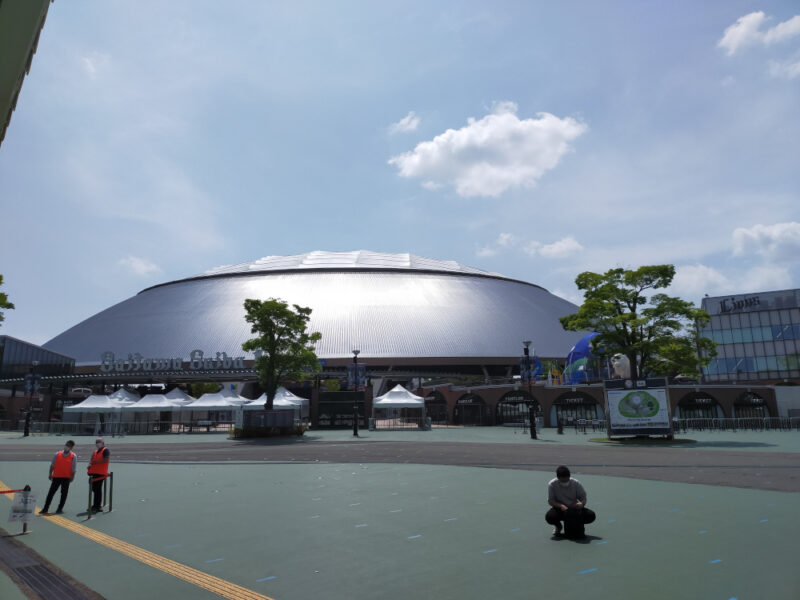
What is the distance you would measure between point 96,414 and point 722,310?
87.3 meters

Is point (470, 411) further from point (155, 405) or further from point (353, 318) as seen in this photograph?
point (155, 405)

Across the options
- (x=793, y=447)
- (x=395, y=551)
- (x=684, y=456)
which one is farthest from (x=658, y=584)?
(x=793, y=447)

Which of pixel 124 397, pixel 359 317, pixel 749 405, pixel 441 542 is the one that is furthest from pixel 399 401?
pixel 441 542

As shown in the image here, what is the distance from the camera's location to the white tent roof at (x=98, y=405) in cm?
4428

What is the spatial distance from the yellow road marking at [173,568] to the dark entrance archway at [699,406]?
54.4m

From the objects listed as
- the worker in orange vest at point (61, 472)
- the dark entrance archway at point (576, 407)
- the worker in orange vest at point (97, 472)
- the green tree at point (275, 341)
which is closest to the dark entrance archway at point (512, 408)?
the dark entrance archway at point (576, 407)

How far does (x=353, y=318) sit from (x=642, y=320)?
150 ft

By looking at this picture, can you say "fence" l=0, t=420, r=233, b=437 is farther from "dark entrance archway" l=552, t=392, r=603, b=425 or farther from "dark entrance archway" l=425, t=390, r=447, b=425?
"dark entrance archway" l=552, t=392, r=603, b=425

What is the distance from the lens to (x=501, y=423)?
54.9 meters

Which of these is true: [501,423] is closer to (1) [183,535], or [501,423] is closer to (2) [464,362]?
(2) [464,362]

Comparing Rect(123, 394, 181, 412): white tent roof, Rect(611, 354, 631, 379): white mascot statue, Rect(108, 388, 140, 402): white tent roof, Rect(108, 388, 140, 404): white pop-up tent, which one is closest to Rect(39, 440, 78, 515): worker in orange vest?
Rect(123, 394, 181, 412): white tent roof

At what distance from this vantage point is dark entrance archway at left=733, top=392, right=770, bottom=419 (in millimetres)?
51000

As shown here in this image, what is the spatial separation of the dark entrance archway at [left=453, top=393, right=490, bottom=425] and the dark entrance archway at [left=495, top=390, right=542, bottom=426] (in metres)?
1.50

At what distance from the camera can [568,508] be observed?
799 centimetres
